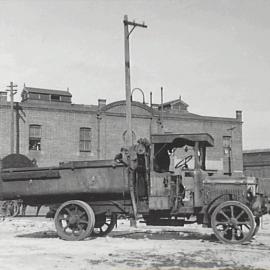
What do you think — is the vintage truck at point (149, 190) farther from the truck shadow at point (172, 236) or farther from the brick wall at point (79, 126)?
the brick wall at point (79, 126)

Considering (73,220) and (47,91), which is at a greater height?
(47,91)

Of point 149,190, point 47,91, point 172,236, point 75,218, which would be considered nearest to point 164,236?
point 172,236

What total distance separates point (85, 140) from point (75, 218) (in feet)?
91.8

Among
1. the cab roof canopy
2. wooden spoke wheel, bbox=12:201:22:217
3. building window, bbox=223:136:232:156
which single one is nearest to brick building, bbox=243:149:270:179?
building window, bbox=223:136:232:156

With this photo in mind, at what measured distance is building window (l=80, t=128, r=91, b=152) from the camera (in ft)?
131

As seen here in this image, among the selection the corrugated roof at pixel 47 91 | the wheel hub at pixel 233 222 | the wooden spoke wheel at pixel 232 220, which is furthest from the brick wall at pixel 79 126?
the wheel hub at pixel 233 222

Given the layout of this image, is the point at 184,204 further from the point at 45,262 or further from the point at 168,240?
the point at 45,262

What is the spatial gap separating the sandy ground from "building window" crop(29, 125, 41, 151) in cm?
2550

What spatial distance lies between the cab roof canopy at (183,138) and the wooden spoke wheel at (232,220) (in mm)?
1562

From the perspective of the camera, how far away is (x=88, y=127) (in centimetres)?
4028

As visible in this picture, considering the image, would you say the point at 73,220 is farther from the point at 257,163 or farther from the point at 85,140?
the point at 257,163

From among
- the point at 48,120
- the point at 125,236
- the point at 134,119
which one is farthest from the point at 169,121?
the point at 125,236

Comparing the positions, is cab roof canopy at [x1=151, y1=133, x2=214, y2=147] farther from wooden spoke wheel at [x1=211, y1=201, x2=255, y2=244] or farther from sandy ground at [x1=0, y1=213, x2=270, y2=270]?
sandy ground at [x1=0, y1=213, x2=270, y2=270]

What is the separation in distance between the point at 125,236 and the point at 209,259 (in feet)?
15.5
